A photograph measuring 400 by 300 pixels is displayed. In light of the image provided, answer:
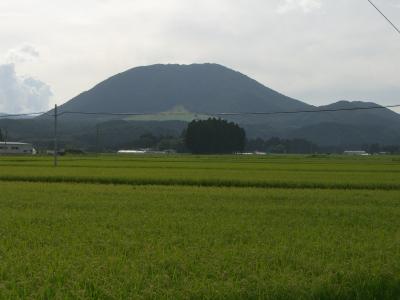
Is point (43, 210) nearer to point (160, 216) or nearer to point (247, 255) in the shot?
point (160, 216)

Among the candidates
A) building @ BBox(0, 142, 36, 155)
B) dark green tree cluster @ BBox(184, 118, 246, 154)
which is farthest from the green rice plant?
building @ BBox(0, 142, 36, 155)

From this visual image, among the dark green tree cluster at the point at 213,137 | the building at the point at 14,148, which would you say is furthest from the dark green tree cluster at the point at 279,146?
the building at the point at 14,148

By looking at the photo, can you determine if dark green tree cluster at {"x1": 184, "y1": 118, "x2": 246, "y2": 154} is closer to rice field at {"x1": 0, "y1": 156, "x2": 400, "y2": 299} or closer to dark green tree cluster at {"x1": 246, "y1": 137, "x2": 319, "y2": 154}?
dark green tree cluster at {"x1": 246, "y1": 137, "x2": 319, "y2": 154}

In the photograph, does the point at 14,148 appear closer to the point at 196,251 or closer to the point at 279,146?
the point at 279,146

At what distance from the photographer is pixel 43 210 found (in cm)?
1323

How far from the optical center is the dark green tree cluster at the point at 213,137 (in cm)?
10381

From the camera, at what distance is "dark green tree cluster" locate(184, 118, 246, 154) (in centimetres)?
10381

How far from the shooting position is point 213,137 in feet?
344

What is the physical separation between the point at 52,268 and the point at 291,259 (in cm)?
318

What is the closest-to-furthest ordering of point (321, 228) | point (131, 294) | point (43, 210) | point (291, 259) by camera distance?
point (131, 294), point (291, 259), point (321, 228), point (43, 210)

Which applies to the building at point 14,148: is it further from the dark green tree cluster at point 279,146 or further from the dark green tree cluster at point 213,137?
the dark green tree cluster at point 279,146

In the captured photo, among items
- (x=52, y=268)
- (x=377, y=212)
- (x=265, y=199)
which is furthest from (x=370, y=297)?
(x=265, y=199)

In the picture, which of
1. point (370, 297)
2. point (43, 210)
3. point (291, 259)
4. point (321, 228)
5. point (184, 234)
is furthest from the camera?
point (43, 210)

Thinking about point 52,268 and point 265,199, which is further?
point 265,199
